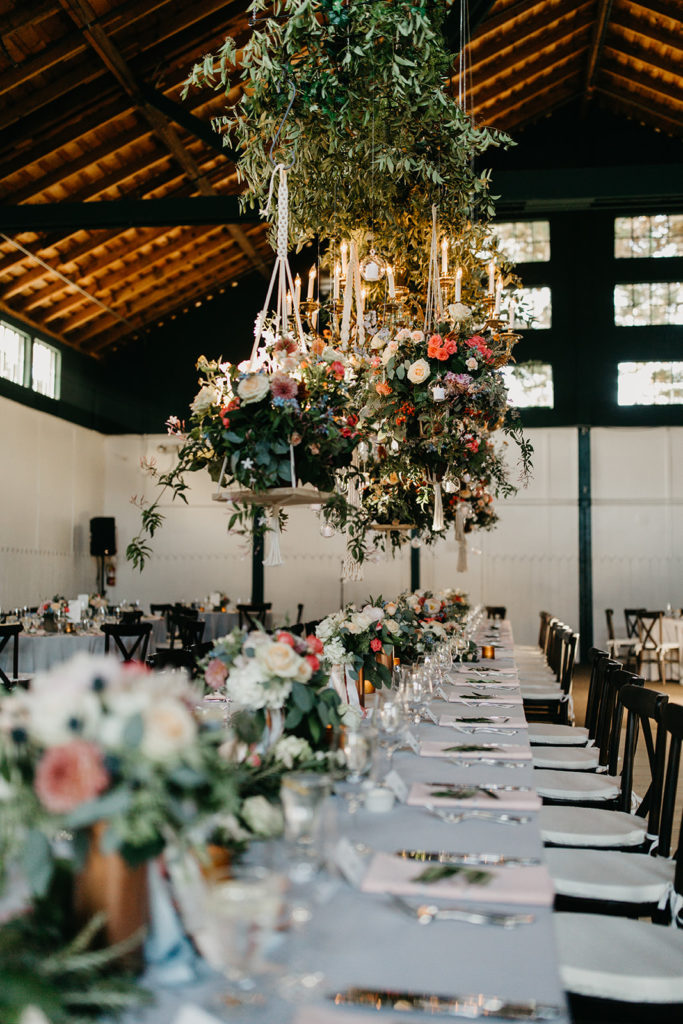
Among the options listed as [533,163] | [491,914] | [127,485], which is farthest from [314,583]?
[491,914]

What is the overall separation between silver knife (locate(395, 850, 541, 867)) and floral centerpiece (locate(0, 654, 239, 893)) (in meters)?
0.63

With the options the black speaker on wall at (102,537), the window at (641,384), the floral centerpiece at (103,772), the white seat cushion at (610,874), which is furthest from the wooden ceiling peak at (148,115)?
the floral centerpiece at (103,772)

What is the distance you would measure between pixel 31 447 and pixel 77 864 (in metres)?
12.5

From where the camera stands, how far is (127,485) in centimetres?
1564

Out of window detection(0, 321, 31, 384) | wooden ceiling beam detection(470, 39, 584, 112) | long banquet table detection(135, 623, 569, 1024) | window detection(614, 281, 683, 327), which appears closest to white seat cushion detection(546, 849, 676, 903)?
long banquet table detection(135, 623, 569, 1024)

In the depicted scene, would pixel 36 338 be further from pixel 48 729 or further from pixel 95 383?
pixel 48 729

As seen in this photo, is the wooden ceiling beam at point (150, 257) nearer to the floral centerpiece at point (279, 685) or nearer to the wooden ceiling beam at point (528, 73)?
the wooden ceiling beam at point (528, 73)

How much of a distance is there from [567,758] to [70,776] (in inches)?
131

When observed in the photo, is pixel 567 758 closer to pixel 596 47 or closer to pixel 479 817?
pixel 479 817

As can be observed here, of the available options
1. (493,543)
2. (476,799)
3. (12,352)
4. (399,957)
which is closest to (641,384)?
(493,543)

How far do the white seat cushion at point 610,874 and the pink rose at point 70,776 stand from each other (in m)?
1.63

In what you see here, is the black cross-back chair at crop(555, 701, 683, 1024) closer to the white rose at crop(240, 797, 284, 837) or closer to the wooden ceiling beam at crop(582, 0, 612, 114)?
the white rose at crop(240, 797, 284, 837)

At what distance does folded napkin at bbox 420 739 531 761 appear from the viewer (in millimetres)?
2811

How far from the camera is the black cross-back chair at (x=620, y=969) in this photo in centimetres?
196
